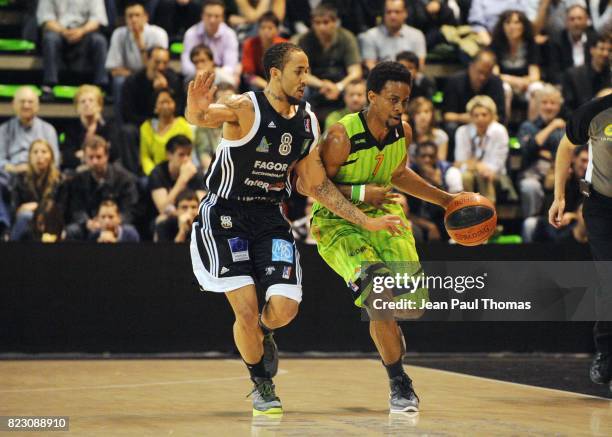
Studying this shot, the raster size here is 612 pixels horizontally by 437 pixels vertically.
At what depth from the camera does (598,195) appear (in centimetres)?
759

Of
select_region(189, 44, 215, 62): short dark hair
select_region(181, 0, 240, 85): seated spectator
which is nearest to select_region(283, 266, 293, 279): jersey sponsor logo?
select_region(189, 44, 215, 62): short dark hair

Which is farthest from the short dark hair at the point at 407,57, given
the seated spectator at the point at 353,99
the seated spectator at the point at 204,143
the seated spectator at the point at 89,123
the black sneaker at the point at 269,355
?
the black sneaker at the point at 269,355

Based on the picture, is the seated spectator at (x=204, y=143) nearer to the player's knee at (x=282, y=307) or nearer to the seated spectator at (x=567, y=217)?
the seated spectator at (x=567, y=217)

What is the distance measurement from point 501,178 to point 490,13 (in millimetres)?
2821

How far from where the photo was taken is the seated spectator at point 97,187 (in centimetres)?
1097

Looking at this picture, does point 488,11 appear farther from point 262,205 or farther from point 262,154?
point 262,154

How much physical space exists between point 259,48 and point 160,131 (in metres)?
1.47

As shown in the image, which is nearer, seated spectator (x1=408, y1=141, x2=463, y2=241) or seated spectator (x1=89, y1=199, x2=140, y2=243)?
seated spectator (x1=89, y1=199, x2=140, y2=243)

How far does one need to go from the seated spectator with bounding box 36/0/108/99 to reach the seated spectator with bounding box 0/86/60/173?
3.23 feet

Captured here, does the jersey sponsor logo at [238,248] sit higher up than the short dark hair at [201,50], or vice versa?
the short dark hair at [201,50]

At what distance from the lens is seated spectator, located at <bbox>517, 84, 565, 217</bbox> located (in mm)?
11844

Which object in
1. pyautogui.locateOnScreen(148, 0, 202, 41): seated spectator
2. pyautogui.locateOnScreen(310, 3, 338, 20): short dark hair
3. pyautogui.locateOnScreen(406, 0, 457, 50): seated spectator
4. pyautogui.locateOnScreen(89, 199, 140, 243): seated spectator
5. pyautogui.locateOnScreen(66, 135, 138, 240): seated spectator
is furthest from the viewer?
pyautogui.locateOnScreen(406, 0, 457, 50): seated spectator

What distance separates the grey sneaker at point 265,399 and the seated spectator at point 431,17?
315 inches

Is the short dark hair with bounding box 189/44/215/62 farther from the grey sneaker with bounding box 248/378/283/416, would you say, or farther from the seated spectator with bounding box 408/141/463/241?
the grey sneaker with bounding box 248/378/283/416
